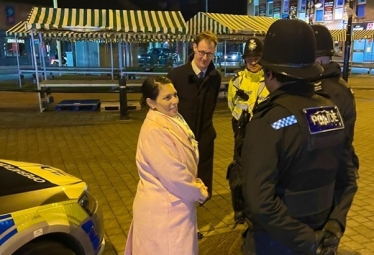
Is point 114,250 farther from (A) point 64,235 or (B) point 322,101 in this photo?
(B) point 322,101

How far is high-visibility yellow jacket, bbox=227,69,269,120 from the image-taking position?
148 inches

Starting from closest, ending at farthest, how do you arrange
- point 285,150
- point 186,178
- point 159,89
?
point 285,150, point 186,178, point 159,89

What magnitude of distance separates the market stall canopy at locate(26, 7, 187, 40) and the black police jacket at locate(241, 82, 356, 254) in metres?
10.0

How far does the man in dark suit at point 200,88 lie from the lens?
3.64 metres

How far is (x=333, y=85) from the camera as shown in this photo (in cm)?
289

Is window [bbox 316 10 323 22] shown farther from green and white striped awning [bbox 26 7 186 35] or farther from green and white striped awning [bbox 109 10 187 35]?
green and white striped awning [bbox 26 7 186 35]

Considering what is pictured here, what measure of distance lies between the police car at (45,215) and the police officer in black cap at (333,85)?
197cm

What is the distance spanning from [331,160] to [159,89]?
49.1 inches

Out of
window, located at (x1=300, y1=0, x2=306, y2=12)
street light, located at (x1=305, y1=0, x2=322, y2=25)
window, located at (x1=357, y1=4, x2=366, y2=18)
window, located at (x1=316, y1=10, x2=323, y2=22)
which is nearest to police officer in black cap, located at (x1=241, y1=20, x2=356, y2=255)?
street light, located at (x1=305, y1=0, x2=322, y2=25)

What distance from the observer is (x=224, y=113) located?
11.6m

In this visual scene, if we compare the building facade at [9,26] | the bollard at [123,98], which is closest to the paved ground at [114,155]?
the bollard at [123,98]

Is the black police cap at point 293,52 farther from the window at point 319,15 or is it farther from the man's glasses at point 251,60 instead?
the window at point 319,15

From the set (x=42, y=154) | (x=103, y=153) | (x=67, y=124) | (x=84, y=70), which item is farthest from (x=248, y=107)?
(x=84, y=70)

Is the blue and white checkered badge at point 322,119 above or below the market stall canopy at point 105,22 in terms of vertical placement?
below
